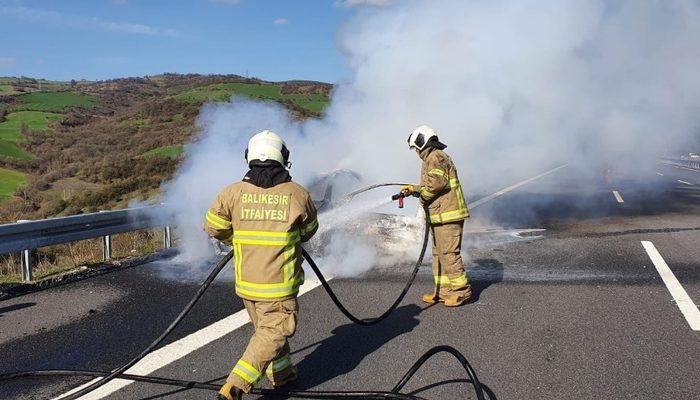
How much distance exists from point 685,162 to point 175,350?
131 ft

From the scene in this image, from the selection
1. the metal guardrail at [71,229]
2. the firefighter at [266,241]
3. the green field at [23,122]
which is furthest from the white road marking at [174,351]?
the green field at [23,122]

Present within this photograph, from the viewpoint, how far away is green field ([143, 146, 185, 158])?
94.6 ft

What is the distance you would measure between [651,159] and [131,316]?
39.4 meters

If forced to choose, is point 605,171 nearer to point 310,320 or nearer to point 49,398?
point 310,320

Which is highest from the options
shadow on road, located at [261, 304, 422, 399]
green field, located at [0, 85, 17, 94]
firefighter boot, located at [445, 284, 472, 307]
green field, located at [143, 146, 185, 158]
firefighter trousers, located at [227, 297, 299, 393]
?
green field, located at [0, 85, 17, 94]

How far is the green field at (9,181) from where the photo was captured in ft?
77.6

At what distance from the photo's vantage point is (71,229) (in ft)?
26.6

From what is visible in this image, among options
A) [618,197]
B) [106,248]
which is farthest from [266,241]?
[618,197]

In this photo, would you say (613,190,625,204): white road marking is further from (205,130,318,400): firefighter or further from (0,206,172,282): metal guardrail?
(205,130,318,400): firefighter

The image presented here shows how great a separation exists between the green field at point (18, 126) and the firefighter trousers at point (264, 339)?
35487mm

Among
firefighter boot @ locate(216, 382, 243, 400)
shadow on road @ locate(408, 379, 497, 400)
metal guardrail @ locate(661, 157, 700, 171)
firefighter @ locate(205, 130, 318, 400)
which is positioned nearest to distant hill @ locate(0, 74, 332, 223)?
firefighter @ locate(205, 130, 318, 400)

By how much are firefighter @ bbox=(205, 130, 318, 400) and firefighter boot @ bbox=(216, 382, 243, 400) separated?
0.09m

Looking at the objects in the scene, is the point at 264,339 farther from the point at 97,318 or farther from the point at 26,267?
the point at 26,267

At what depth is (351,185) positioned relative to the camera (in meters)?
10.1
